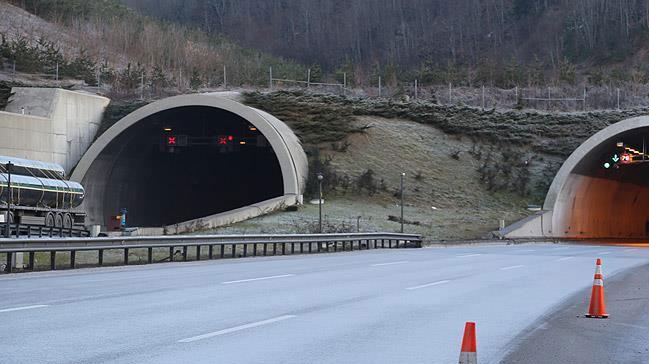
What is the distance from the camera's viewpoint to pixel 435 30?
164500mm

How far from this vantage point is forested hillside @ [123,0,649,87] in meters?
137

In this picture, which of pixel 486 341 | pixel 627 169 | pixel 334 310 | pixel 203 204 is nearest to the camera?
pixel 486 341

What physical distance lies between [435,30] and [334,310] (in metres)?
154

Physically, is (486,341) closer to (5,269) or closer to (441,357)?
(441,357)

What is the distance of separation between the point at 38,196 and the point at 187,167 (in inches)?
959

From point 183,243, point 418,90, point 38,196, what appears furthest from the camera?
point 418,90

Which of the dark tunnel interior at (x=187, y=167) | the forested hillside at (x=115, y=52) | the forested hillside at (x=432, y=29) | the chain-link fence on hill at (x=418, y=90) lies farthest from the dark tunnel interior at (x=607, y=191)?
the forested hillside at (x=432, y=29)

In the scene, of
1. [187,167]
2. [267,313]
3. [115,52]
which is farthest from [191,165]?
[267,313]

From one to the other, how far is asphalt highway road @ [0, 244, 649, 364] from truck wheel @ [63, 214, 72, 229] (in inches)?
783

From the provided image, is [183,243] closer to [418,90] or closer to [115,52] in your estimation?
[418,90]

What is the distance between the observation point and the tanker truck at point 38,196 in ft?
124

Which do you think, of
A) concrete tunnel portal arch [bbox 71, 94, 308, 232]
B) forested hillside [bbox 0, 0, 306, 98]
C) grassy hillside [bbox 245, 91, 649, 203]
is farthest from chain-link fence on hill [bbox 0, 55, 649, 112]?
concrete tunnel portal arch [bbox 71, 94, 308, 232]

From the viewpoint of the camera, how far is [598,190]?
206 ft

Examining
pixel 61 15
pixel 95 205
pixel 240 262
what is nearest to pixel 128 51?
pixel 61 15
